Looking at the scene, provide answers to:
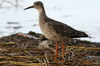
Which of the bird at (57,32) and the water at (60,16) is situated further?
the water at (60,16)

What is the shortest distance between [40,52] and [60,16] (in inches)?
164

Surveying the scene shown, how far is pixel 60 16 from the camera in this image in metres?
11.6

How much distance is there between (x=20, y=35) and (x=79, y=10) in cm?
368

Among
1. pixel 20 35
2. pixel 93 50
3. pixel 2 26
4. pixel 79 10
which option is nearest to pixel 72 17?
pixel 79 10

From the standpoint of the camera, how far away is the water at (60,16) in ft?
33.3

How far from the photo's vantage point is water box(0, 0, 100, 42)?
1015 centimetres

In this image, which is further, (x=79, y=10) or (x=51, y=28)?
(x=79, y=10)

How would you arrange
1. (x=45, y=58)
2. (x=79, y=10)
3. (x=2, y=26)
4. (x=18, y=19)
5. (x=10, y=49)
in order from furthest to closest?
(x=79, y=10) < (x=18, y=19) < (x=2, y=26) < (x=10, y=49) < (x=45, y=58)

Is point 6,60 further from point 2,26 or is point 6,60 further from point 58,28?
point 2,26

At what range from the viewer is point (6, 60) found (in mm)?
6918

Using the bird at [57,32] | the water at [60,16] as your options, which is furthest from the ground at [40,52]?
the water at [60,16]

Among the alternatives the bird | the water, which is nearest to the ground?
the bird

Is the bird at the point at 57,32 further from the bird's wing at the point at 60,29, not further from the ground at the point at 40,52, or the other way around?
the ground at the point at 40,52

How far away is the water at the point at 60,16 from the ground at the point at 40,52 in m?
0.91
